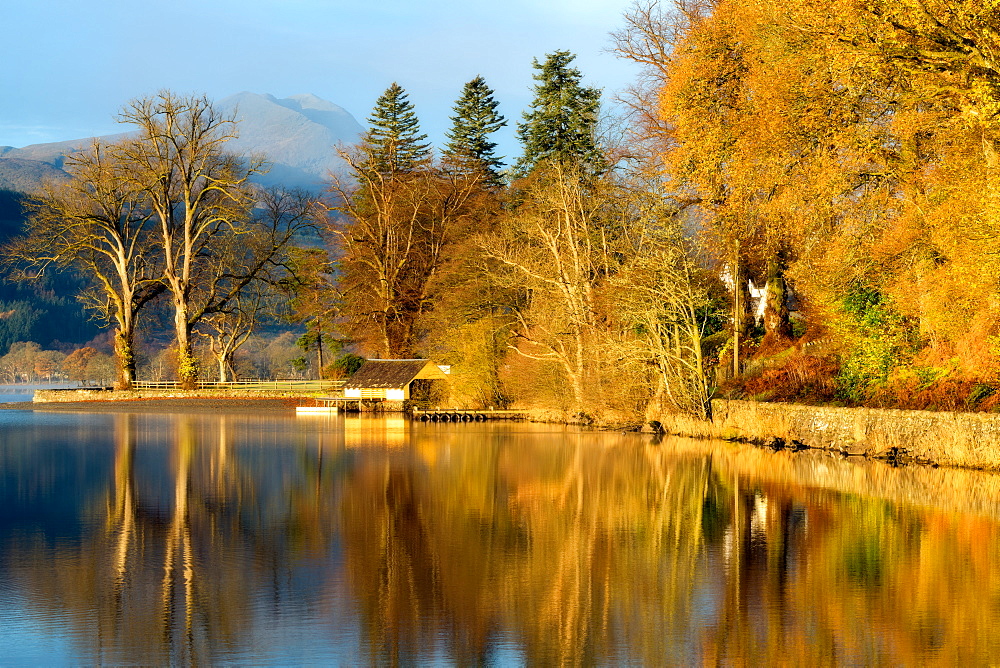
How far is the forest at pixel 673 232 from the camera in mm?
24375

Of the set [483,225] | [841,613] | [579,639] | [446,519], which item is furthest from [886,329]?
[483,225]

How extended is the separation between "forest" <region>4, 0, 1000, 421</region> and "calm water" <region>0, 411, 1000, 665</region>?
5807 millimetres

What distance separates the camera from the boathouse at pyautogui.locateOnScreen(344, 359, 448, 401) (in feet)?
174

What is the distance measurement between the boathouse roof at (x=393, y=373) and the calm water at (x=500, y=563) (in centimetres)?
2590

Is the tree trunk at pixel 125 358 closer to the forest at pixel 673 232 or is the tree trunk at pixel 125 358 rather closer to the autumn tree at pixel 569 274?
the forest at pixel 673 232

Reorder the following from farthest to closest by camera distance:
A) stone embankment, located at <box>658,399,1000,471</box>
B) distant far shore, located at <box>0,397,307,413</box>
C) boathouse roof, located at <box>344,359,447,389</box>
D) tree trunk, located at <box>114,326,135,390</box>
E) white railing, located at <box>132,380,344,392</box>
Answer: tree trunk, located at <box>114,326,135,390</box> → white railing, located at <box>132,380,344,392</box> → distant far shore, located at <box>0,397,307,413</box> → boathouse roof, located at <box>344,359,447,389</box> → stone embankment, located at <box>658,399,1000,471</box>

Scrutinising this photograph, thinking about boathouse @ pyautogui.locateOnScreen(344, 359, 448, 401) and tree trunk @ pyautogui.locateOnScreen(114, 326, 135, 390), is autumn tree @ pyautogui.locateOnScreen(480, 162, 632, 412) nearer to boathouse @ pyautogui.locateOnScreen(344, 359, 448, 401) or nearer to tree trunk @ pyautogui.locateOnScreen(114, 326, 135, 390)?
boathouse @ pyautogui.locateOnScreen(344, 359, 448, 401)

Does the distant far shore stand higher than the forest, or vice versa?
the forest

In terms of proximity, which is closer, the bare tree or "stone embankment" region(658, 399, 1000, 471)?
"stone embankment" region(658, 399, 1000, 471)

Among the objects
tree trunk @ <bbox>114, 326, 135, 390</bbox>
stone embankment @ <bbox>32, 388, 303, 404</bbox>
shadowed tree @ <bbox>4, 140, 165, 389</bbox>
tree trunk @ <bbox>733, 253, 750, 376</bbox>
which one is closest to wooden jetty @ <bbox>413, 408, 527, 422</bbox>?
tree trunk @ <bbox>733, 253, 750, 376</bbox>

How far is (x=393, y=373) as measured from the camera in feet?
179

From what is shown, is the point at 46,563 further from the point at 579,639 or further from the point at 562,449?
the point at 562,449

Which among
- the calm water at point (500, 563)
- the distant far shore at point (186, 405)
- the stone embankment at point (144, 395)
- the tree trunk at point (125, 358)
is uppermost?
the tree trunk at point (125, 358)

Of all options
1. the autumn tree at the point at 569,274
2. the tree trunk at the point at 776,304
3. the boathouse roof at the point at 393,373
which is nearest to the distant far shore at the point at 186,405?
the boathouse roof at the point at 393,373
